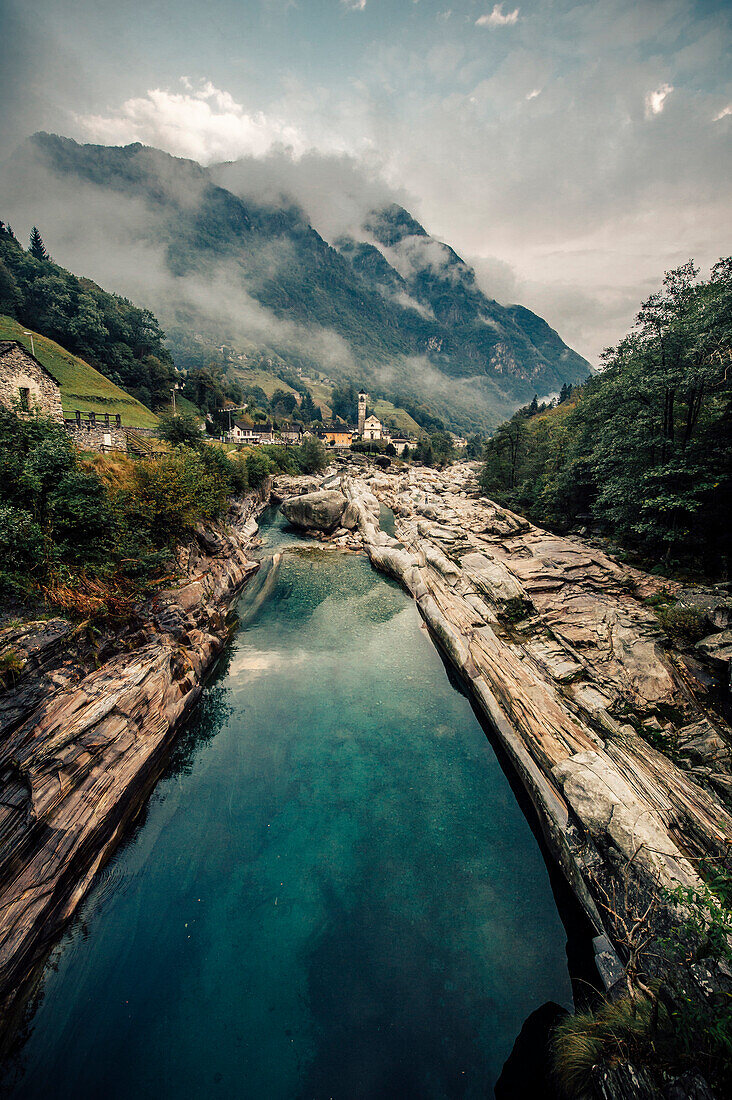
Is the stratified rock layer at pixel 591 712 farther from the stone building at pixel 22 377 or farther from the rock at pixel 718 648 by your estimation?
the stone building at pixel 22 377

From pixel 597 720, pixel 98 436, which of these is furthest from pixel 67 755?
pixel 98 436

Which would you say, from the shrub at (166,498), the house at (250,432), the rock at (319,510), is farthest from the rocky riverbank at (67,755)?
the house at (250,432)

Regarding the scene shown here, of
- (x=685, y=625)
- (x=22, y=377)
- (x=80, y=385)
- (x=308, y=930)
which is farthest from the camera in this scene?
(x=80, y=385)

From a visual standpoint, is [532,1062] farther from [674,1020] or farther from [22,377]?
[22,377]

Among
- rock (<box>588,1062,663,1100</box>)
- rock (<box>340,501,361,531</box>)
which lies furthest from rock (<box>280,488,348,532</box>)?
rock (<box>588,1062,663,1100</box>)

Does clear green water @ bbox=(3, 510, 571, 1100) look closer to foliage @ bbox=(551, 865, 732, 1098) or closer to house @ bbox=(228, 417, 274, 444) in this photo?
foliage @ bbox=(551, 865, 732, 1098)

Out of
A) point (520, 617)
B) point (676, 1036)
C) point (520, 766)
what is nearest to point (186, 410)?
point (520, 617)
